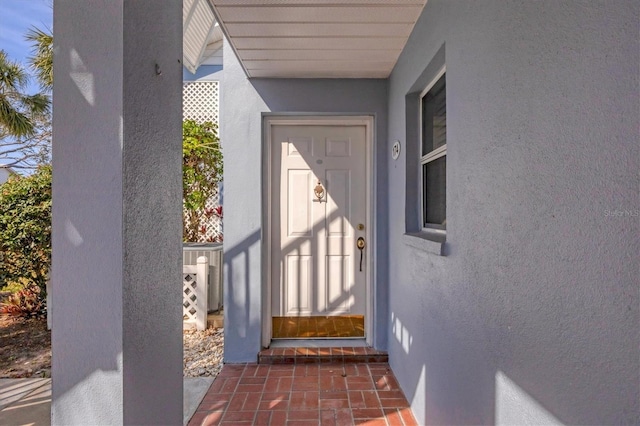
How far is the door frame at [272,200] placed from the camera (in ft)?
10.3

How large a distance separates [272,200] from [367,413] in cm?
192

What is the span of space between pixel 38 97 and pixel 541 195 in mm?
6165

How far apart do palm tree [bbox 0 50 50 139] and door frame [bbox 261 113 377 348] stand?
3848mm

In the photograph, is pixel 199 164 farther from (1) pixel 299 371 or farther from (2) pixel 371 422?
(2) pixel 371 422

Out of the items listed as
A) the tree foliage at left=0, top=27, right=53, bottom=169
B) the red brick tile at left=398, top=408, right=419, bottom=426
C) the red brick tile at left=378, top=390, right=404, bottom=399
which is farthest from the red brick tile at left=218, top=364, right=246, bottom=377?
the tree foliage at left=0, top=27, right=53, bottom=169

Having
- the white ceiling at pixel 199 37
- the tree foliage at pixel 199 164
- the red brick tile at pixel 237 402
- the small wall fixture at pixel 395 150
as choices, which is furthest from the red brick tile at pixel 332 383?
the white ceiling at pixel 199 37

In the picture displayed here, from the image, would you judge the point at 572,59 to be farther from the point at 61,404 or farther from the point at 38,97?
the point at 38,97

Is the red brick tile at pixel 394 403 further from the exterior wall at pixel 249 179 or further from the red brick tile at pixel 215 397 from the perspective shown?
the red brick tile at pixel 215 397

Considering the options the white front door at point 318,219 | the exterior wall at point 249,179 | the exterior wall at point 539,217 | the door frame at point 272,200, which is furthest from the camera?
the white front door at point 318,219

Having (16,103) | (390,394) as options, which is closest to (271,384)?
(390,394)

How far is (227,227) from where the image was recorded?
3.02 meters

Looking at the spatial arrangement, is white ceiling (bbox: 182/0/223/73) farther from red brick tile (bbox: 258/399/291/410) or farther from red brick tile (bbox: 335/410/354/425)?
red brick tile (bbox: 335/410/354/425)

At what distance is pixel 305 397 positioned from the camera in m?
2.45

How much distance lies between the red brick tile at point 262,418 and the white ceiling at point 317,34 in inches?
101
